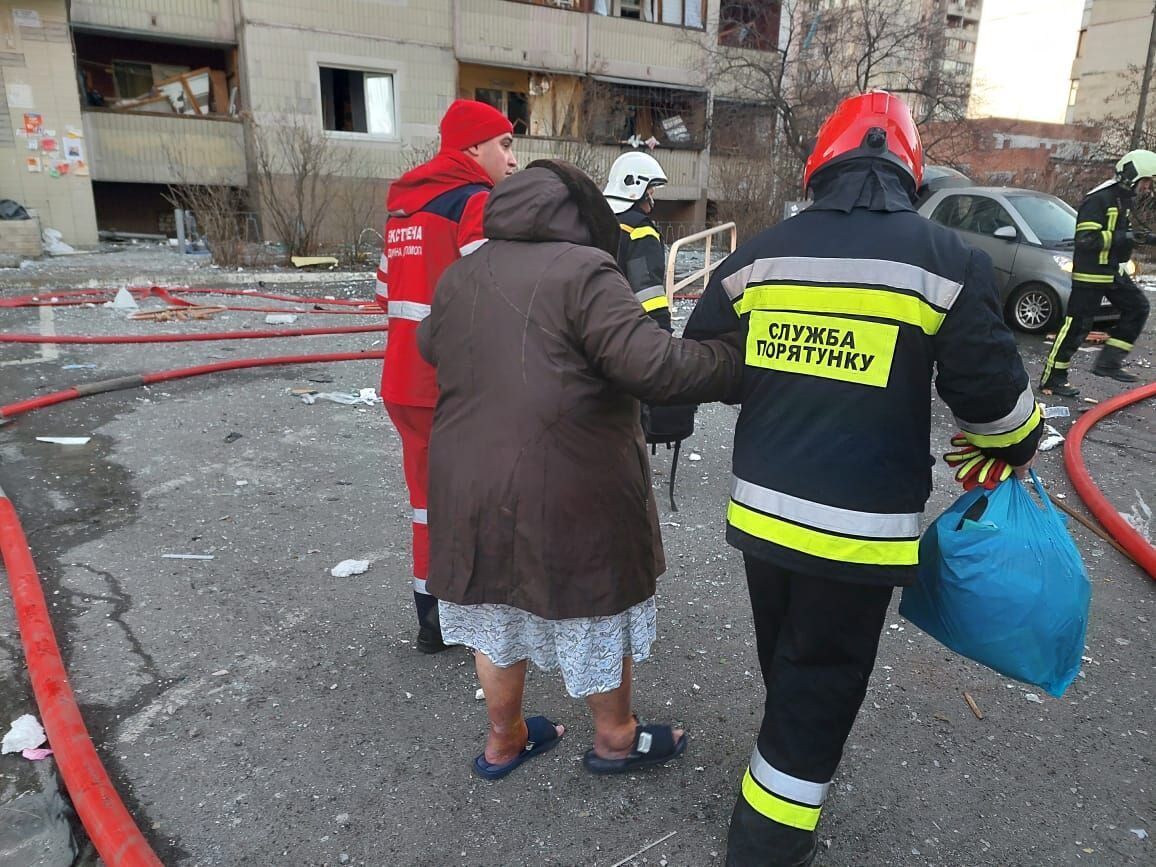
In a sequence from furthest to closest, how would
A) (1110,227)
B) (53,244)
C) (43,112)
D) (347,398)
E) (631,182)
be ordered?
(43,112)
(53,244)
(1110,227)
(347,398)
(631,182)

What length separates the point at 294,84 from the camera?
674 inches

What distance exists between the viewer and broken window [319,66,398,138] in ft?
59.7

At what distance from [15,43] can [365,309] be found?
10.8m

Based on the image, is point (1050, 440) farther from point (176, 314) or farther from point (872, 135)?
point (176, 314)

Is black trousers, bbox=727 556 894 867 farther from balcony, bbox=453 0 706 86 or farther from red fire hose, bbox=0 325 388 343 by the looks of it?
balcony, bbox=453 0 706 86

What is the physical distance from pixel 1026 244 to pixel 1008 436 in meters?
8.94

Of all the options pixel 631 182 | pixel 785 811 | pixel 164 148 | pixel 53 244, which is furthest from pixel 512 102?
pixel 785 811

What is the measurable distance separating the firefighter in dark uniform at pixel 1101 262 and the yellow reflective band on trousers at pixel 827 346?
19.9 ft

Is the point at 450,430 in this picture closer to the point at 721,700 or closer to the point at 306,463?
the point at 721,700

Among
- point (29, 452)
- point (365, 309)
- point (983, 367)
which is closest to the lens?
point (983, 367)

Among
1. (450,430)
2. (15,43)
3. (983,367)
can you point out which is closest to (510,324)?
(450,430)

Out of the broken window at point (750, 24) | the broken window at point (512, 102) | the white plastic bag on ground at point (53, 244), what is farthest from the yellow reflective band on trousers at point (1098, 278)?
the broken window at point (750, 24)

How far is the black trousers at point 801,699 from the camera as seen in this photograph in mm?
1801

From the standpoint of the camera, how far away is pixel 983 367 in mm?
1661
